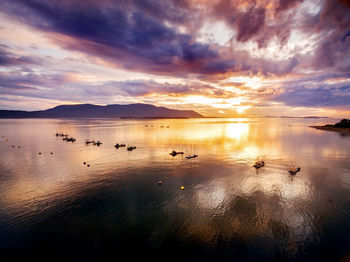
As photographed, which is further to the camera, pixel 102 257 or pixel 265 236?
pixel 265 236

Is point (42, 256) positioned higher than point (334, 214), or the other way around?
point (334, 214)

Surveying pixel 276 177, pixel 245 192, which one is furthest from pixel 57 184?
pixel 276 177

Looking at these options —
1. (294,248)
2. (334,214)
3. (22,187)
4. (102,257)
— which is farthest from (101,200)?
(334,214)

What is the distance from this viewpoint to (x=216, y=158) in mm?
75312

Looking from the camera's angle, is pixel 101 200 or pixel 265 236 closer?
pixel 265 236

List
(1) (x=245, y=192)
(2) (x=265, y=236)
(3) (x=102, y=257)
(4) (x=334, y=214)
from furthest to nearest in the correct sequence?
(1) (x=245, y=192) < (4) (x=334, y=214) < (2) (x=265, y=236) < (3) (x=102, y=257)

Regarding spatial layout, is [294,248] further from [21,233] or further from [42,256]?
[21,233]

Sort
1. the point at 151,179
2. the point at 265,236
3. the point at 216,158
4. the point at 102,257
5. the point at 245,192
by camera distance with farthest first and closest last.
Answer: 1. the point at 216,158
2. the point at 151,179
3. the point at 245,192
4. the point at 265,236
5. the point at 102,257

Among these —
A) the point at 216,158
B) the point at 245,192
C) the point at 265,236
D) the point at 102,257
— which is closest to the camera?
the point at 102,257

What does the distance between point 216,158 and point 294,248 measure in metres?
50.5

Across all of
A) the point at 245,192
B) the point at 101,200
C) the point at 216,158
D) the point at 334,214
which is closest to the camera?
the point at 334,214

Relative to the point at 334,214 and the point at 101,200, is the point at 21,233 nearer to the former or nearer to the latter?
the point at 101,200

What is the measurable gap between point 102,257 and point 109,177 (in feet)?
98.1

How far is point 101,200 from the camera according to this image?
38312 mm
